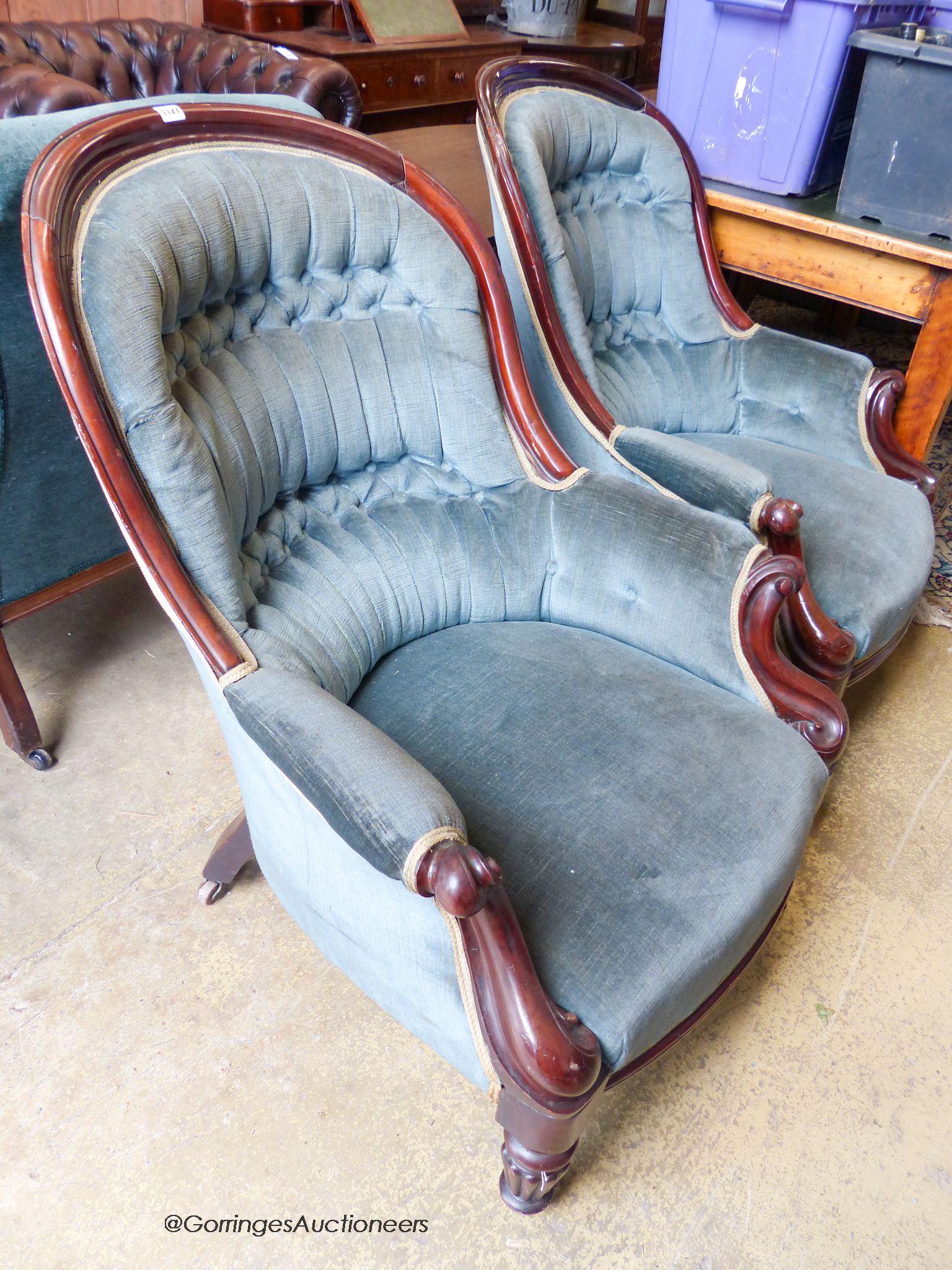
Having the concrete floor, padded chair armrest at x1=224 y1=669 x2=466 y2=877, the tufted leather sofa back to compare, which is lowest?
the concrete floor

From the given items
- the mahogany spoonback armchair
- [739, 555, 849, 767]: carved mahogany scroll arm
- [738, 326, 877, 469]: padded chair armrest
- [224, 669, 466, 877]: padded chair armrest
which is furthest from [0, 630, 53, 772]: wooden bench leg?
[738, 326, 877, 469]: padded chair armrest

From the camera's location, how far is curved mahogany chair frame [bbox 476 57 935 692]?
1.25m

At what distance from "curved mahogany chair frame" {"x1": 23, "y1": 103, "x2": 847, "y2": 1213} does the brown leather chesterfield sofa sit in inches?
68.5

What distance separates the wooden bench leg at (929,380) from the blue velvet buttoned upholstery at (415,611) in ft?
2.58

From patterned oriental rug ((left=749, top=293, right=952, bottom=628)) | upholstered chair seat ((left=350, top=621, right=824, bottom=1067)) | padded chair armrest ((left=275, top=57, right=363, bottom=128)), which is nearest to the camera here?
upholstered chair seat ((left=350, top=621, right=824, bottom=1067))

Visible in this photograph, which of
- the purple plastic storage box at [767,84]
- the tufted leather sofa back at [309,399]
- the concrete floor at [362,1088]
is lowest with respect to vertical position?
the concrete floor at [362,1088]

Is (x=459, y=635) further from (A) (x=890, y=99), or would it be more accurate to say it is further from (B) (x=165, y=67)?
(B) (x=165, y=67)

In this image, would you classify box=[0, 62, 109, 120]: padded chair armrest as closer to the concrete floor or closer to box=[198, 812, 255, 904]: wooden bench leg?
the concrete floor

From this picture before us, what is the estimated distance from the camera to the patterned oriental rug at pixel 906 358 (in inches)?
82.0

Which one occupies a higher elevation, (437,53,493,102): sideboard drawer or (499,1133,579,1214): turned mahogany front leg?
(437,53,493,102): sideboard drawer

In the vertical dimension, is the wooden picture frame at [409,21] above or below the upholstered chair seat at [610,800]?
above

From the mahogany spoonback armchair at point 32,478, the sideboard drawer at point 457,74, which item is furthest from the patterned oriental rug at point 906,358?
the mahogany spoonback armchair at point 32,478

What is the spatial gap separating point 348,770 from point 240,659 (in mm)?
198

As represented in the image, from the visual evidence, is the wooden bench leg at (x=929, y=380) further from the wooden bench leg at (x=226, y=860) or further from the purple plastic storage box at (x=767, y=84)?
the wooden bench leg at (x=226, y=860)
